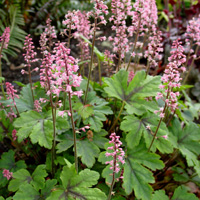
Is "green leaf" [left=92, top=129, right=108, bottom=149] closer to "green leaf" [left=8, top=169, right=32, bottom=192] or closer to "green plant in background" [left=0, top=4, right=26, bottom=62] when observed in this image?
"green leaf" [left=8, top=169, right=32, bottom=192]

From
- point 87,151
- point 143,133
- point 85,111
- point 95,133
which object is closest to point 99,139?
point 95,133

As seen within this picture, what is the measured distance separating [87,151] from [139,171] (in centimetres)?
A: 51

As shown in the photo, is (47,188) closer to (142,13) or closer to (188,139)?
(188,139)

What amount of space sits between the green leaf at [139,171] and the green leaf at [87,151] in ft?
1.00

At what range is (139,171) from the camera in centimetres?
204

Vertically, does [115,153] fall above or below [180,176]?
above

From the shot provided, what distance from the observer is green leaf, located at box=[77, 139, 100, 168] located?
208 cm

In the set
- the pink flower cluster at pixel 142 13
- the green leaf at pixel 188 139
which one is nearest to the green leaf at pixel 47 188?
the green leaf at pixel 188 139

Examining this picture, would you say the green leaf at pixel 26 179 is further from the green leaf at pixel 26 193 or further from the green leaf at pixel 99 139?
the green leaf at pixel 99 139

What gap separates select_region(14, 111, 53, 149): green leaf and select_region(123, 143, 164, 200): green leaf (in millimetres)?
740

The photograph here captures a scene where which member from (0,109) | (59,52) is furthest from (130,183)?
(0,109)

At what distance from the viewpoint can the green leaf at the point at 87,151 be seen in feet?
6.83

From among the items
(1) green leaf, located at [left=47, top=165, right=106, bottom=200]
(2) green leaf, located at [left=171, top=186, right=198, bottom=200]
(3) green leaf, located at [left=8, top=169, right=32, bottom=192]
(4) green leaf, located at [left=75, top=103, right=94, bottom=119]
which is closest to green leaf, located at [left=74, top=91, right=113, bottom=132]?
(4) green leaf, located at [left=75, top=103, right=94, bottom=119]

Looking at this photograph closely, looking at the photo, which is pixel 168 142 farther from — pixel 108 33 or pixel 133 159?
pixel 108 33
